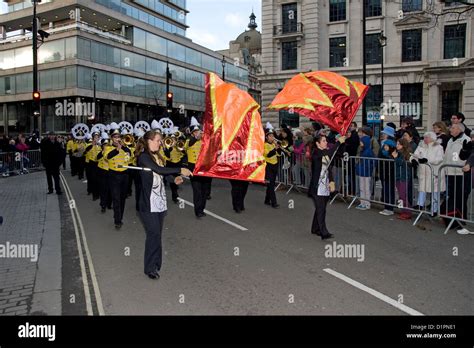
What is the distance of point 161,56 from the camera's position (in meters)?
64.7

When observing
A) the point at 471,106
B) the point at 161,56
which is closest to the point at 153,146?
the point at 471,106

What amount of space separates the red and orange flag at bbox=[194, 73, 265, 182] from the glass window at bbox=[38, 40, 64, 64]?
158 ft

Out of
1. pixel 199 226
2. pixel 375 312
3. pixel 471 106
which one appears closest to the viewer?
pixel 375 312

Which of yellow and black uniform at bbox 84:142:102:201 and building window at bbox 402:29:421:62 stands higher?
building window at bbox 402:29:421:62

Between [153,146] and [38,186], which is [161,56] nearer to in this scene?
[38,186]

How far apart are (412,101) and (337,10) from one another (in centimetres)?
1006

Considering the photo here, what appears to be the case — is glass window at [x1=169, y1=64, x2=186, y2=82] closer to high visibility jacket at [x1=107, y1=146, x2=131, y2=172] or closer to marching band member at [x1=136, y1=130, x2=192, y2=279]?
high visibility jacket at [x1=107, y1=146, x2=131, y2=172]

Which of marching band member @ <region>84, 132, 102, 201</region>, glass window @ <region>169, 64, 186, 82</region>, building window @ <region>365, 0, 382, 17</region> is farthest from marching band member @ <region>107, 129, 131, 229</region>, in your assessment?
glass window @ <region>169, 64, 186, 82</region>

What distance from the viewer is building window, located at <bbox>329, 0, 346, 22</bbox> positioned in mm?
37875

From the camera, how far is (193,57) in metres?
73.6

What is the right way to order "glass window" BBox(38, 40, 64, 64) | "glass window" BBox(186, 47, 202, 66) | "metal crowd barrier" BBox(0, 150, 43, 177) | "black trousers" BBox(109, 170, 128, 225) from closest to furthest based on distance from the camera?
"black trousers" BBox(109, 170, 128, 225)
"metal crowd barrier" BBox(0, 150, 43, 177)
"glass window" BBox(38, 40, 64, 64)
"glass window" BBox(186, 47, 202, 66)

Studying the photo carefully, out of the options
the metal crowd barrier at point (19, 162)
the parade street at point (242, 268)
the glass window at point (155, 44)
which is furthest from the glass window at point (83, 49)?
the parade street at point (242, 268)

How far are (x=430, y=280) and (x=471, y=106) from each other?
32067 millimetres

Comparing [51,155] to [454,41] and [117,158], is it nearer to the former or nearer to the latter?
[117,158]
